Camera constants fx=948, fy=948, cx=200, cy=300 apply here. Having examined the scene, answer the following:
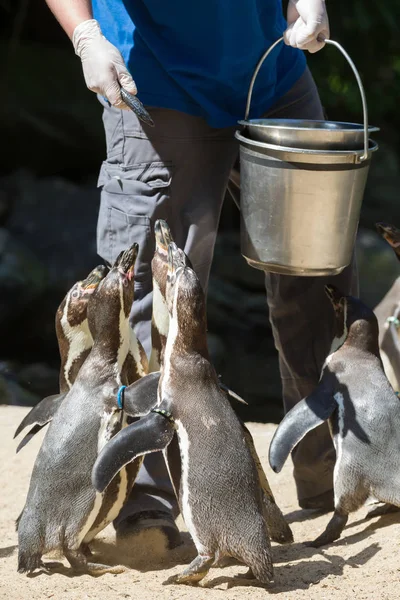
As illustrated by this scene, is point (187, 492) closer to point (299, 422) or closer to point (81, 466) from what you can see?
point (81, 466)

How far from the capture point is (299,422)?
2.80 m

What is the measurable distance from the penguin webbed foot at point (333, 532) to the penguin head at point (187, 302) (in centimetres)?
72

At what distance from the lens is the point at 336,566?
102 inches

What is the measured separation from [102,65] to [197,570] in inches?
53.7

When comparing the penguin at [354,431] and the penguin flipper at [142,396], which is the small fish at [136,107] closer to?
the penguin flipper at [142,396]

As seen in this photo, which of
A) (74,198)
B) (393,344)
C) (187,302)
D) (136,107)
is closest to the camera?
(136,107)

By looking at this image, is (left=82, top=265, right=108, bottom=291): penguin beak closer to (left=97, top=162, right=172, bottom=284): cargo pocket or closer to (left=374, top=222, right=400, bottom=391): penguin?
(left=97, top=162, right=172, bottom=284): cargo pocket

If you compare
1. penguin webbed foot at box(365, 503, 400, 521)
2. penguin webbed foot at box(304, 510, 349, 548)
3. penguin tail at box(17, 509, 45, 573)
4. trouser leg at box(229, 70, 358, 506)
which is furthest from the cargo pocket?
penguin webbed foot at box(365, 503, 400, 521)

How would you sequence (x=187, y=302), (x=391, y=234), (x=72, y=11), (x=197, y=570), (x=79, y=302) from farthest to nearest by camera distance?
(x=391, y=234) → (x=79, y=302) → (x=72, y=11) → (x=187, y=302) → (x=197, y=570)

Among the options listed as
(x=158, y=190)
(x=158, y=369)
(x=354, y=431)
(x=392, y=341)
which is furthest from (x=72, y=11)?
(x=392, y=341)

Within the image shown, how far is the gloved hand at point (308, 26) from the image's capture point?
270 cm

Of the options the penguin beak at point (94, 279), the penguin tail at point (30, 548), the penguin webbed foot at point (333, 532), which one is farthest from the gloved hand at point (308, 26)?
the penguin tail at point (30, 548)

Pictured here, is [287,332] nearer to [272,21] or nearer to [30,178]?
[272,21]

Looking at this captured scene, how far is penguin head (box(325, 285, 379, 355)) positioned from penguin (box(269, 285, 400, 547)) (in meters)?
0.07
